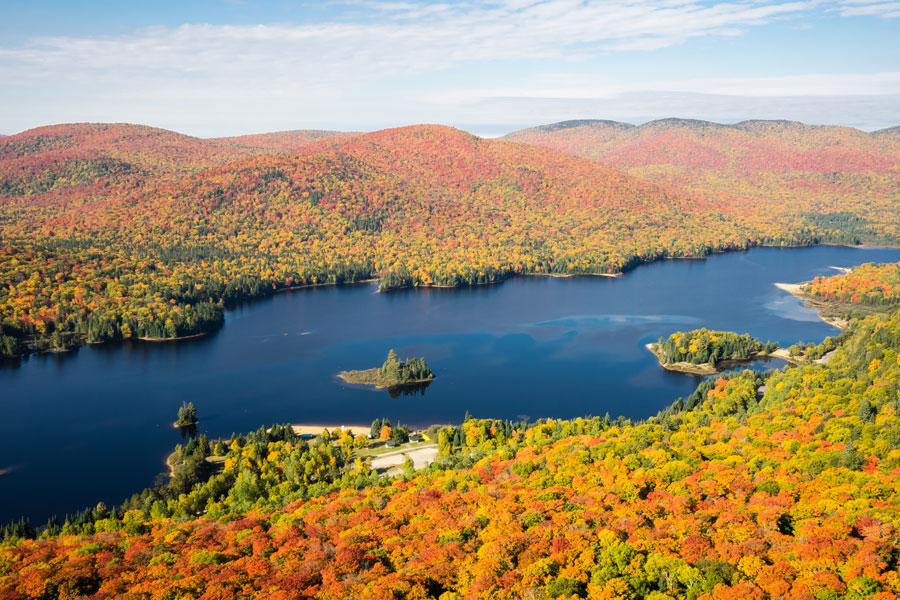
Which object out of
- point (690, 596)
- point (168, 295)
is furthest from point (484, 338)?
point (690, 596)

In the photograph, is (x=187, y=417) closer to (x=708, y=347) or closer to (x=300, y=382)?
(x=300, y=382)

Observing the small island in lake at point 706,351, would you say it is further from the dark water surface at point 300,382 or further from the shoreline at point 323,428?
the shoreline at point 323,428

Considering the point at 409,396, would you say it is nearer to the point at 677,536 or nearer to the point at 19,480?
the point at 19,480

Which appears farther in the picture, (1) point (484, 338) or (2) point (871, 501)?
(1) point (484, 338)

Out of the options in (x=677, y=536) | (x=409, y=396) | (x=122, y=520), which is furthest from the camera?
(x=409, y=396)

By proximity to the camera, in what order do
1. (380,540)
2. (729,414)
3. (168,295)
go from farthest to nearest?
(168,295), (729,414), (380,540)

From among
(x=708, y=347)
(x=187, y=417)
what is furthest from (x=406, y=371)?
(x=708, y=347)

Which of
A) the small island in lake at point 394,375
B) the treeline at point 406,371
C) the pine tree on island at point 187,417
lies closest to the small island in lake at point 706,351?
the treeline at point 406,371
